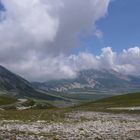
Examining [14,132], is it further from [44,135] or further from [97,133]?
[97,133]

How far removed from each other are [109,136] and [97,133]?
1.98 meters

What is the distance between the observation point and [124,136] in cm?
3095

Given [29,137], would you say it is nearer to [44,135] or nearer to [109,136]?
[44,135]

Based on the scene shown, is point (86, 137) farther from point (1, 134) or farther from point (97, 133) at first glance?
point (1, 134)

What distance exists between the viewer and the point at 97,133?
32.5 metres

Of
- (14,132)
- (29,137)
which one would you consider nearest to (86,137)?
(29,137)

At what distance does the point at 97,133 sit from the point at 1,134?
27.7 ft

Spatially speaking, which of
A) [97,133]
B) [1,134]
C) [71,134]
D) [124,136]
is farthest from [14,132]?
[124,136]

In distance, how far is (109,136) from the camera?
101 ft

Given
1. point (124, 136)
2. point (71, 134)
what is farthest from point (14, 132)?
point (124, 136)

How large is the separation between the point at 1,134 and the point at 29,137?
9.20 ft

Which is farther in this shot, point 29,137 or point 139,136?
point 139,136

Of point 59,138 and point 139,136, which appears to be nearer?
point 59,138

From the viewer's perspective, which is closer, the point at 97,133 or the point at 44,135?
the point at 44,135
